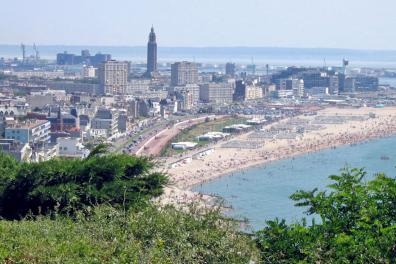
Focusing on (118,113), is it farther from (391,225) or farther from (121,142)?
(391,225)

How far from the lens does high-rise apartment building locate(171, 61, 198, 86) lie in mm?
33906

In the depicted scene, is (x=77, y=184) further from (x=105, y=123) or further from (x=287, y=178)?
(x=105, y=123)

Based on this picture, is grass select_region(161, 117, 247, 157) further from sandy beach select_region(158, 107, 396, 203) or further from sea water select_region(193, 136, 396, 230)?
sea water select_region(193, 136, 396, 230)

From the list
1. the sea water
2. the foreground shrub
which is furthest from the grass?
the foreground shrub

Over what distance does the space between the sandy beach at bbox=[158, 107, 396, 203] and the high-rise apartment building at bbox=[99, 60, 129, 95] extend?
797 cm

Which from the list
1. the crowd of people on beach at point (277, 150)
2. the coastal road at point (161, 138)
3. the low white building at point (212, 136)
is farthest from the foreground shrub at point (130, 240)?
the low white building at point (212, 136)

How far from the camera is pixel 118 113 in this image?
20.8 metres

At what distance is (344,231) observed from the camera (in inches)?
112

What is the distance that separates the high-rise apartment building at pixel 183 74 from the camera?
111 feet

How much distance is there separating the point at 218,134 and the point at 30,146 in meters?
6.92

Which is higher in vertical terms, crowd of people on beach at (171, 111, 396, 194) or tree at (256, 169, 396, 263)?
tree at (256, 169, 396, 263)

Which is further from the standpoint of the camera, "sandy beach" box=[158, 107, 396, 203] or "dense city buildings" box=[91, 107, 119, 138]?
"dense city buildings" box=[91, 107, 119, 138]

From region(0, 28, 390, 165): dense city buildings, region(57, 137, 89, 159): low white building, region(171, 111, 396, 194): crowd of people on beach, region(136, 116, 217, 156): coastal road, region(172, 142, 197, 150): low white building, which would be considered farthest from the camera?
region(172, 142, 197, 150): low white building

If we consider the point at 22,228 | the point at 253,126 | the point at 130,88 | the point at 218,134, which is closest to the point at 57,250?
the point at 22,228
